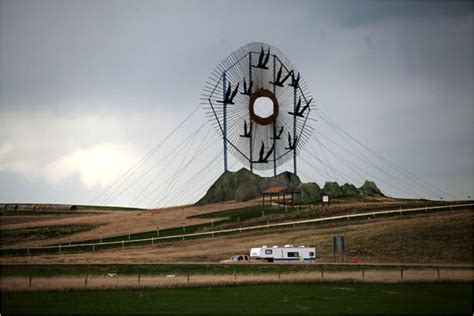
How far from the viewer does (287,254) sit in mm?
55531

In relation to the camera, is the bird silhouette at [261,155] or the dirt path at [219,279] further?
the bird silhouette at [261,155]

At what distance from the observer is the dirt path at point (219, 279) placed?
4000 centimetres

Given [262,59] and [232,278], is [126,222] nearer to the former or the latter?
[262,59]

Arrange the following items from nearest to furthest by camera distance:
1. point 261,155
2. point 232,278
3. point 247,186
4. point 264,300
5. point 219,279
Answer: point 264,300, point 219,279, point 232,278, point 261,155, point 247,186

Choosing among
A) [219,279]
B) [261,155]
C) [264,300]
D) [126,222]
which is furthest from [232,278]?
[261,155]

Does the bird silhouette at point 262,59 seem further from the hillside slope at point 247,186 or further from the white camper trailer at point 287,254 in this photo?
the white camper trailer at point 287,254

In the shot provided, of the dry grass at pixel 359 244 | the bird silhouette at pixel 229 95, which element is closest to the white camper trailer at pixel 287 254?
the dry grass at pixel 359 244

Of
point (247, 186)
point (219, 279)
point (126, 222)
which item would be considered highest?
point (247, 186)

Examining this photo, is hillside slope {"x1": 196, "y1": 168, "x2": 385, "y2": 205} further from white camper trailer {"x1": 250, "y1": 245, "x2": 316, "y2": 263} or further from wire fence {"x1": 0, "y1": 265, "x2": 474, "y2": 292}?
wire fence {"x1": 0, "y1": 265, "x2": 474, "y2": 292}

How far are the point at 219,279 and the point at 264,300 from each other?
10678 mm

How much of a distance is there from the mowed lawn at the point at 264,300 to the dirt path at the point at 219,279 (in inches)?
54.4

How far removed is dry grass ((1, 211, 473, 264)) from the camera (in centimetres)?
5750

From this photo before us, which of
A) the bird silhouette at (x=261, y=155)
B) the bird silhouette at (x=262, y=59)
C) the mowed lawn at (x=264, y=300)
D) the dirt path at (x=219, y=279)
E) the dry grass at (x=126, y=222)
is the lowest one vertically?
the mowed lawn at (x=264, y=300)

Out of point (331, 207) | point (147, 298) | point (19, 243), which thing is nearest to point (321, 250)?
point (331, 207)
